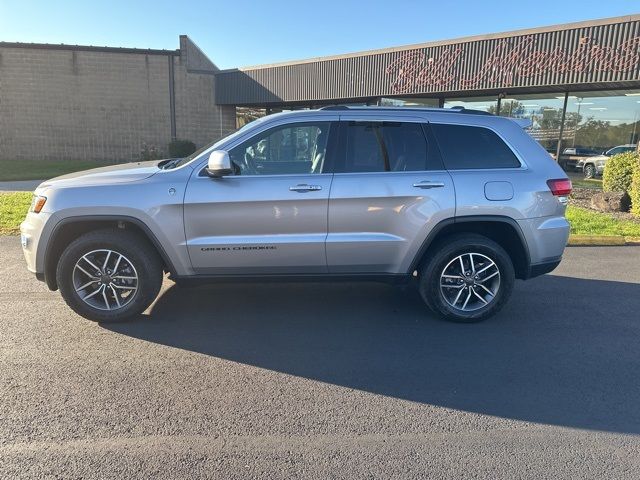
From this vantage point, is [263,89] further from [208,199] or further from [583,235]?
[208,199]

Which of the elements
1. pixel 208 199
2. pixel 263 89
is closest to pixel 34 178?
pixel 263 89

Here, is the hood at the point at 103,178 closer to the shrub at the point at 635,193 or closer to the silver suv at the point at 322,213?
the silver suv at the point at 322,213

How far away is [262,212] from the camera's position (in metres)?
4.16

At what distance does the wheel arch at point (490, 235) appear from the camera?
4.34 m

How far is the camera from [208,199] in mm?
4113

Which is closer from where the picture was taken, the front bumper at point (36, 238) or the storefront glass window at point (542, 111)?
the front bumper at point (36, 238)

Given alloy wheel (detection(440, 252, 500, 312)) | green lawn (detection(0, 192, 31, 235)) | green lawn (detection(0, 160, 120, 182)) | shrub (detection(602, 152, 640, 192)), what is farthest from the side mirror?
green lawn (detection(0, 160, 120, 182))

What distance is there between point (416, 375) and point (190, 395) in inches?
65.2

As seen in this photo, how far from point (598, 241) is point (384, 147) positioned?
539 cm

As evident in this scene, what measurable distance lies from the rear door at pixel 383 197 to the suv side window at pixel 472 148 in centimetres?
13

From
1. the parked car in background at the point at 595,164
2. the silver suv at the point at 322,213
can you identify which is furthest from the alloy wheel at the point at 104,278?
the parked car in background at the point at 595,164

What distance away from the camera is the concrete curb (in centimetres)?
777

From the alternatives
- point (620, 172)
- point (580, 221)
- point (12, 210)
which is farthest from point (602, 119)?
point (12, 210)

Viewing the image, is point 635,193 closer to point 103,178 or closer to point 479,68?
point 479,68
